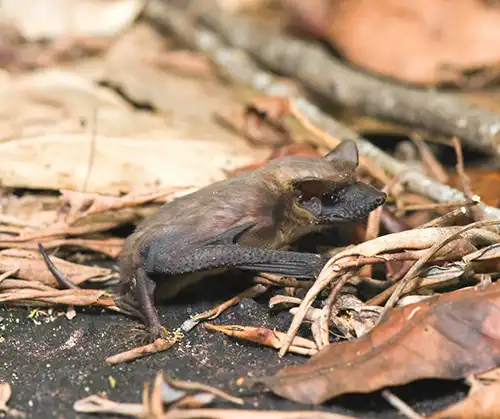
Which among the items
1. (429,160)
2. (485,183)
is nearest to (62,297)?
(485,183)

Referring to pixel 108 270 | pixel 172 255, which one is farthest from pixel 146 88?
pixel 172 255

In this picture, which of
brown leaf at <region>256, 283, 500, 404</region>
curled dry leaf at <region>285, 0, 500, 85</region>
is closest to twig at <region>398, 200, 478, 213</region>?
brown leaf at <region>256, 283, 500, 404</region>

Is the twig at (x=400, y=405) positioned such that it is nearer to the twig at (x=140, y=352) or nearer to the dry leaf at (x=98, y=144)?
the twig at (x=140, y=352)

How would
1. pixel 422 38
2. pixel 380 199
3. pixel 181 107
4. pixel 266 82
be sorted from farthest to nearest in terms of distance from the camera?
1. pixel 422 38
2. pixel 266 82
3. pixel 181 107
4. pixel 380 199

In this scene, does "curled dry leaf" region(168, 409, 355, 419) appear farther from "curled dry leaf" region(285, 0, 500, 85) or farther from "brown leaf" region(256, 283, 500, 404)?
"curled dry leaf" region(285, 0, 500, 85)

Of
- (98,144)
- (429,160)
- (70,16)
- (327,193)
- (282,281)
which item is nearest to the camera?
(282,281)

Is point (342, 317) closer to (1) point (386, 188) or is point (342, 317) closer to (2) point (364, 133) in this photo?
(1) point (386, 188)

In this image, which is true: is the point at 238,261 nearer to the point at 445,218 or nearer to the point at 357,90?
the point at 445,218
